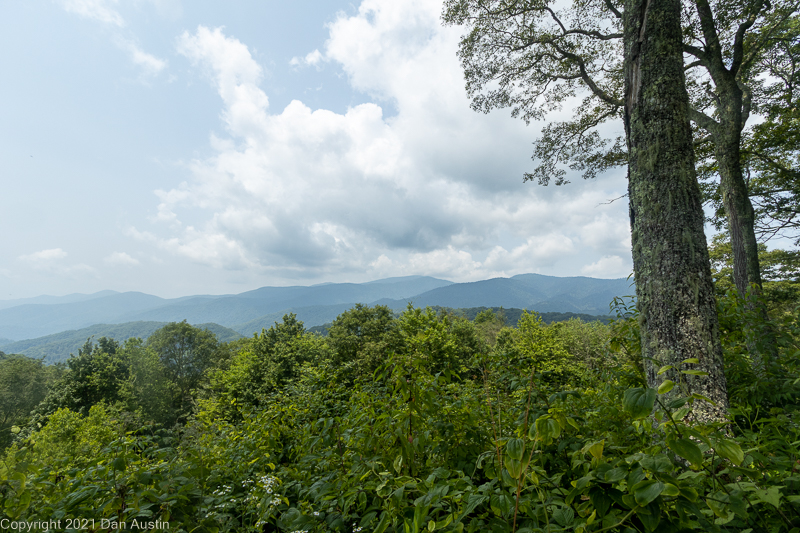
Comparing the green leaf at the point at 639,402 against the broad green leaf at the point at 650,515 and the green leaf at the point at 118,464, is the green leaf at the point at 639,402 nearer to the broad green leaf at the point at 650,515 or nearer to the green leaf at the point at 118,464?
the broad green leaf at the point at 650,515

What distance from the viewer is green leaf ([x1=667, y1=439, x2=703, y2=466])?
76cm

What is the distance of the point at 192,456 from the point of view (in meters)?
2.35

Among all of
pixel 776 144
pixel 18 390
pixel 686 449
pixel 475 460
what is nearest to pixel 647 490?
pixel 686 449

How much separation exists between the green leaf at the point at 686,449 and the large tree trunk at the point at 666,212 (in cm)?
227

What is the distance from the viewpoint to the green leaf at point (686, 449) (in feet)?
2.50

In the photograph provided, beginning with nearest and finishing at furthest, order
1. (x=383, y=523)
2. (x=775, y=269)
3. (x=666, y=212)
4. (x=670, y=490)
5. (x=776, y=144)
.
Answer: (x=670, y=490), (x=383, y=523), (x=666, y=212), (x=776, y=144), (x=775, y=269)

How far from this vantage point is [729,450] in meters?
0.81

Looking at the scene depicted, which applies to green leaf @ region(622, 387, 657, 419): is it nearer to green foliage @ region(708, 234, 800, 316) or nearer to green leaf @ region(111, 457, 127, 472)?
green leaf @ region(111, 457, 127, 472)

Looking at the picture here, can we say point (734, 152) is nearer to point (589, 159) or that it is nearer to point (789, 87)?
point (589, 159)

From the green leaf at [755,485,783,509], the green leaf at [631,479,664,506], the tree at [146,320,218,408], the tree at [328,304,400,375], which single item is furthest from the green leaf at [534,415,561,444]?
the tree at [146,320,218,408]

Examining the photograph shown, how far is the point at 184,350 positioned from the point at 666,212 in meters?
46.5

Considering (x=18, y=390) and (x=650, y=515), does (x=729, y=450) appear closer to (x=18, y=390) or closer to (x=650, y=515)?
(x=650, y=515)

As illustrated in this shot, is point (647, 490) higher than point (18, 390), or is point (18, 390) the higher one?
point (647, 490)

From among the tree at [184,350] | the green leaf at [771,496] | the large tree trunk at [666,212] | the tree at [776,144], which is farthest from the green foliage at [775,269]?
the tree at [184,350]
